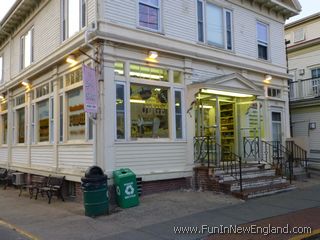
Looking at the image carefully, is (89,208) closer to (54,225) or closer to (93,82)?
(54,225)

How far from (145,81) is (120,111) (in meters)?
1.36

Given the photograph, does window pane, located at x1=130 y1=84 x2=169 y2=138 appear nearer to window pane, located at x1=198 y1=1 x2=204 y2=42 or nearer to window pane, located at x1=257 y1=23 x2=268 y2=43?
window pane, located at x1=198 y1=1 x2=204 y2=42

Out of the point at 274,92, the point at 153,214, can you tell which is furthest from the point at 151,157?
the point at 274,92

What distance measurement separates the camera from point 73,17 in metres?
12.8

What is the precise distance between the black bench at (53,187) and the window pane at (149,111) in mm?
3041

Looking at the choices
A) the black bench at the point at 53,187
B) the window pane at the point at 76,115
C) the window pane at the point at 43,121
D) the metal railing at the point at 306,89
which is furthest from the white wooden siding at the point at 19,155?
the metal railing at the point at 306,89

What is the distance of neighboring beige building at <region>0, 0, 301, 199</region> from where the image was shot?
11156 mm

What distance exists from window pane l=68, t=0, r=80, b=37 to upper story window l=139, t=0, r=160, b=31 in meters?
2.12

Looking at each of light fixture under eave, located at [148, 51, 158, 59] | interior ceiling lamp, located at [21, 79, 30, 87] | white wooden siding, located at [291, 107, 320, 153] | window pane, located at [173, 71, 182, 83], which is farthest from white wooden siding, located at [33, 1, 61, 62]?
white wooden siding, located at [291, 107, 320, 153]

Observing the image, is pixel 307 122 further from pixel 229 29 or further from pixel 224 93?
pixel 224 93

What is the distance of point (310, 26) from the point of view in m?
24.5

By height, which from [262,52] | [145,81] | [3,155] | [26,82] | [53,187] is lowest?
[53,187]

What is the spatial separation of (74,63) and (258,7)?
881 cm

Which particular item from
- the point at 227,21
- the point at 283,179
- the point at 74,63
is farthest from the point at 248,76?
the point at 74,63
